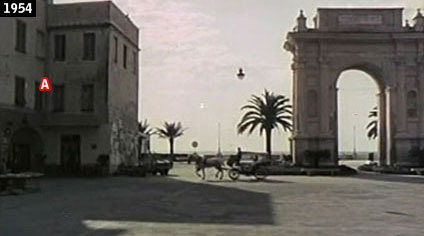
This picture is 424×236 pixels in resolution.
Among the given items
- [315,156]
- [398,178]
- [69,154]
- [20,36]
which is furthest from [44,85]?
[398,178]

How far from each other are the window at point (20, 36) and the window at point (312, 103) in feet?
67.2

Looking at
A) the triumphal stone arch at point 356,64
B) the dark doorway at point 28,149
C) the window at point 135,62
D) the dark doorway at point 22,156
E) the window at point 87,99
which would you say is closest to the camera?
the dark doorway at point 22,156

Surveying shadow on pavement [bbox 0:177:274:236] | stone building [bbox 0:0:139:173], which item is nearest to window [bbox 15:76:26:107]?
stone building [bbox 0:0:139:173]

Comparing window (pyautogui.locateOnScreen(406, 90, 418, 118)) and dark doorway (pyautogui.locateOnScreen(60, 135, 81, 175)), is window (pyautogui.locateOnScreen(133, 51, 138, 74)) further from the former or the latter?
window (pyautogui.locateOnScreen(406, 90, 418, 118))

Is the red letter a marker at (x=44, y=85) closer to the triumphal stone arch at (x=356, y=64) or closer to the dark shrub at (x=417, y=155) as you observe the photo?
the triumphal stone arch at (x=356, y=64)

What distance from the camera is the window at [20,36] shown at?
3447 centimetres

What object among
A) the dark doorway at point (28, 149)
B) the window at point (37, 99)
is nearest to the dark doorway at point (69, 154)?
the dark doorway at point (28, 149)

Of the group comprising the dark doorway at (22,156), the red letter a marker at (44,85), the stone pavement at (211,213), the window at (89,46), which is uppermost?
the window at (89,46)

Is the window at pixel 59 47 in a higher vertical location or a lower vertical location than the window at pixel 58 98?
higher

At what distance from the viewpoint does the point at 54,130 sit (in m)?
37.4

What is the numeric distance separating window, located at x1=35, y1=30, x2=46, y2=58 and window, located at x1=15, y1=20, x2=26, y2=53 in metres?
1.62

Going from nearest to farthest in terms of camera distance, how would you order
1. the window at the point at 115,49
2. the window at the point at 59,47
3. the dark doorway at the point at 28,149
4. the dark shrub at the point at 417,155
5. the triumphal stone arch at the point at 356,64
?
1. the dark doorway at the point at 28,149
2. the window at the point at 59,47
3. the window at the point at 115,49
4. the dark shrub at the point at 417,155
5. the triumphal stone arch at the point at 356,64

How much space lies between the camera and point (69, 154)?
37531 mm

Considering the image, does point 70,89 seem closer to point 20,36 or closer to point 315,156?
point 20,36
